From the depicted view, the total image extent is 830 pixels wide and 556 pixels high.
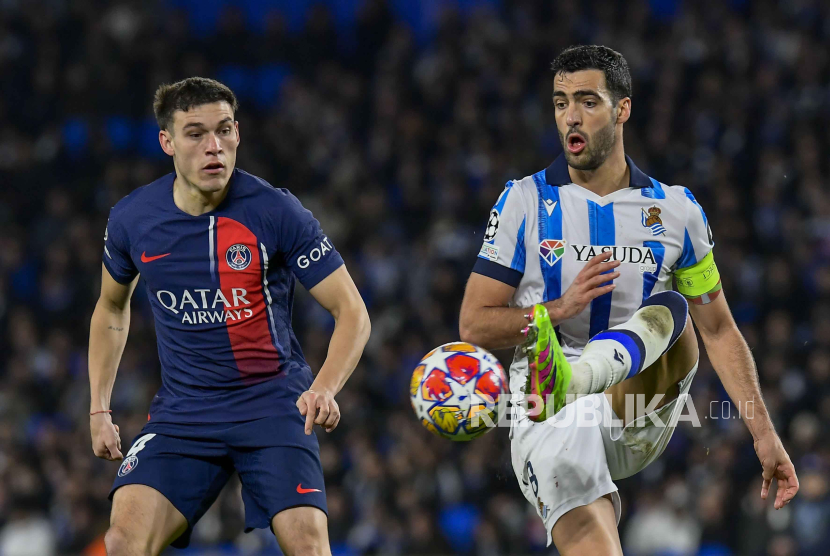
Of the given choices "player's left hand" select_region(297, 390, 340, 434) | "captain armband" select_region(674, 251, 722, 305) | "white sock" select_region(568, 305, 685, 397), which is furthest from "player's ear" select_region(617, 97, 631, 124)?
"player's left hand" select_region(297, 390, 340, 434)

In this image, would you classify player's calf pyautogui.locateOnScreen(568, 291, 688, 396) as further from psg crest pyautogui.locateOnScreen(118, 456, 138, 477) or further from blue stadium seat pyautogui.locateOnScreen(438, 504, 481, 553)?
blue stadium seat pyautogui.locateOnScreen(438, 504, 481, 553)

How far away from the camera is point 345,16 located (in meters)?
14.9

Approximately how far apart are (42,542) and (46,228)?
3615mm

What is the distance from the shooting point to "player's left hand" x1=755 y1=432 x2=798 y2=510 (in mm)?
4750

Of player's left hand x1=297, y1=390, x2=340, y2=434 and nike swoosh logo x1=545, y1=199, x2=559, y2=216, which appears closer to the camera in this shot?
player's left hand x1=297, y1=390, x2=340, y2=434

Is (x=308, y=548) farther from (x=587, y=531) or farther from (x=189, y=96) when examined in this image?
(x=189, y=96)

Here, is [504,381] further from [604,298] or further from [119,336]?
[119,336]

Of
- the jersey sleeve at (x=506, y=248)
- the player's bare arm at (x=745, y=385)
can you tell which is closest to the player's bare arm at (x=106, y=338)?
the jersey sleeve at (x=506, y=248)

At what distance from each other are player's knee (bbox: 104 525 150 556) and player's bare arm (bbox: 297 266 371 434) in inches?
30.0

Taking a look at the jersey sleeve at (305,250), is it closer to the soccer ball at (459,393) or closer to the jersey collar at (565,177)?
the soccer ball at (459,393)

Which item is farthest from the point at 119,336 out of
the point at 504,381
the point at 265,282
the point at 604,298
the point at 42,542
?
the point at 42,542

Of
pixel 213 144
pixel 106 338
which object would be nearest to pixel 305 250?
pixel 213 144

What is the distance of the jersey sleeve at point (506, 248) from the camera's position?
186 inches

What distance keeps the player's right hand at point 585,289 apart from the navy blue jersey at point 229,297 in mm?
940
